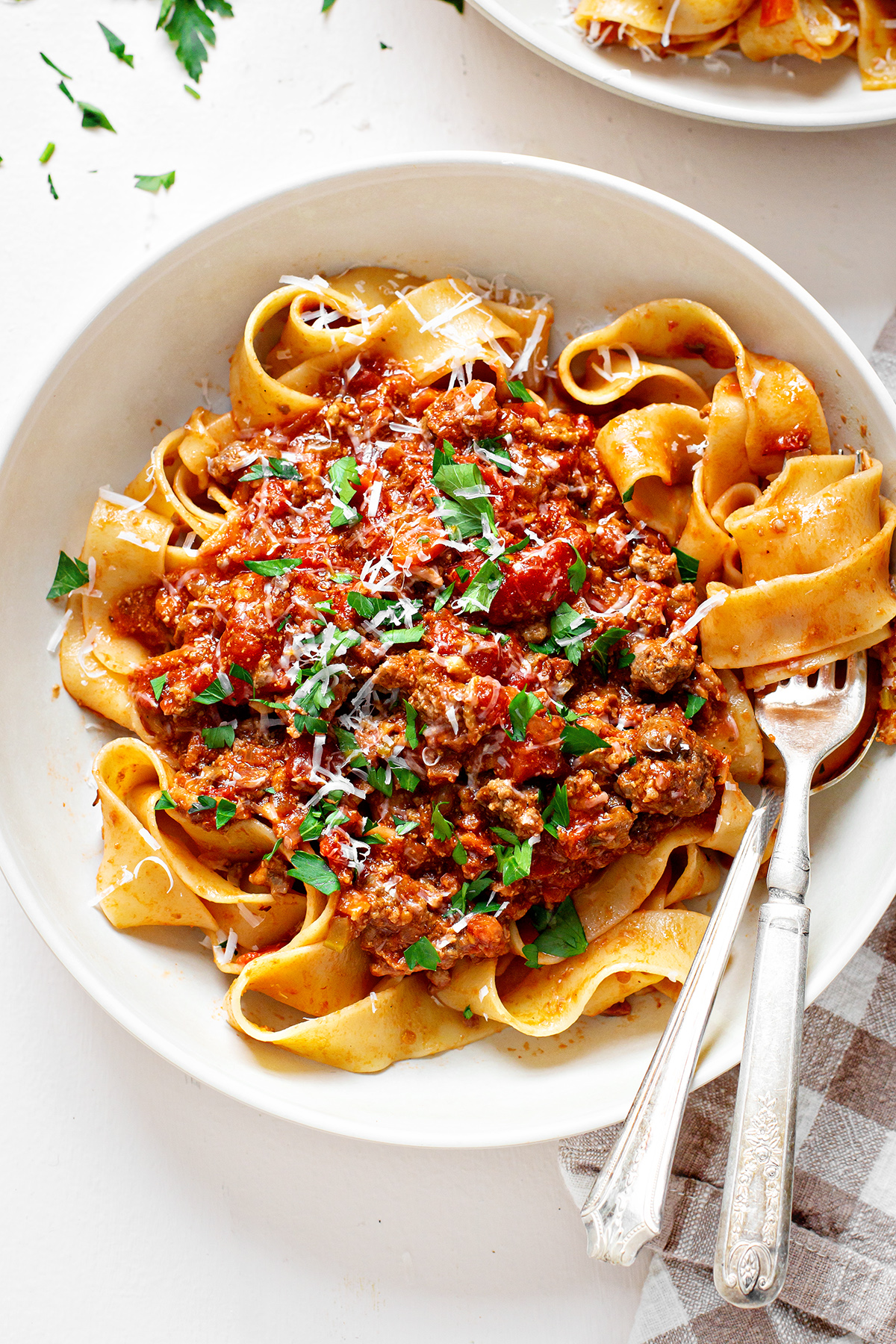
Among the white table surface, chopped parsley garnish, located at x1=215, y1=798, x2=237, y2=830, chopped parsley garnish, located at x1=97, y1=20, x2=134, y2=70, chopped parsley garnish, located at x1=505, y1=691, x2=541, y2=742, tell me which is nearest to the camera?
chopped parsley garnish, located at x1=505, y1=691, x2=541, y2=742

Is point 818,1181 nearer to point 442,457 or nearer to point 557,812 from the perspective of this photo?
point 557,812

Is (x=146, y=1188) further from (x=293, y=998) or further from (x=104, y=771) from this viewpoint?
(x=104, y=771)

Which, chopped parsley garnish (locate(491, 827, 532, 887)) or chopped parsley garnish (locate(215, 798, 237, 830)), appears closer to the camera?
chopped parsley garnish (locate(491, 827, 532, 887))

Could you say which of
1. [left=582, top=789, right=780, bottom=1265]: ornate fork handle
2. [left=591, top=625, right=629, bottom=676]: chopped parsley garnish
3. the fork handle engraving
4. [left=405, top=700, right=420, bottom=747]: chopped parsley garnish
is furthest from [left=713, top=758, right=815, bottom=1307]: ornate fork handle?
[left=405, top=700, right=420, bottom=747]: chopped parsley garnish

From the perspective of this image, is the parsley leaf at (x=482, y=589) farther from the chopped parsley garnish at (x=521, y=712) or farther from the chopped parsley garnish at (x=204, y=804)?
the chopped parsley garnish at (x=204, y=804)

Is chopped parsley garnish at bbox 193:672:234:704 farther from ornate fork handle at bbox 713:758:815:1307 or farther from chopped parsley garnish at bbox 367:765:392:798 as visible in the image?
ornate fork handle at bbox 713:758:815:1307

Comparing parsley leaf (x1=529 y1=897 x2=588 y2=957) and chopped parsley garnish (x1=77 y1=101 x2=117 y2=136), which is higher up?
chopped parsley garnish (x1=77 y1=101 x2=117 y2=136)
